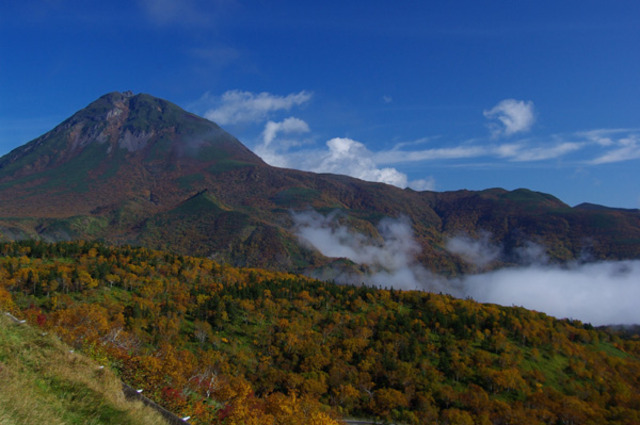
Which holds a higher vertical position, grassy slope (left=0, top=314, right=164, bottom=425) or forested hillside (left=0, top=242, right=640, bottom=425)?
grassy slope (left=0, top=314, right=164, bottom=425)

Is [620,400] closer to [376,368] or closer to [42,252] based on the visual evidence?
[376,368]

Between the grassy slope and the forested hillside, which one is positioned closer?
the grassy slope

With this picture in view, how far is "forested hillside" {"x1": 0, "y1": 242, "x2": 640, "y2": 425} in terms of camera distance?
93.0 metres

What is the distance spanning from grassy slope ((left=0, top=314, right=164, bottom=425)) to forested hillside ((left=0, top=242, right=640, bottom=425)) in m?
48.3

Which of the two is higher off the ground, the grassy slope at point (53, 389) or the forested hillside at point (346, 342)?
the grassy slope at point (53, 389)

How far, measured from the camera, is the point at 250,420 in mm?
38062

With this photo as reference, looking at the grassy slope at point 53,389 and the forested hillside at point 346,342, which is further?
A: the forested hillside at point 346,342

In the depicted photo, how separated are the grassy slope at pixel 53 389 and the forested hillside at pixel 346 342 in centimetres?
4829

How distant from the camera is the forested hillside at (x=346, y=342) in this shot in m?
93.0

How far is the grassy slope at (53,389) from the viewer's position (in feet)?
39.1

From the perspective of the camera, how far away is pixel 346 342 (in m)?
120

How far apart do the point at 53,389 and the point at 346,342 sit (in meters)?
111

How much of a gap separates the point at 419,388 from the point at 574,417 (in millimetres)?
32756

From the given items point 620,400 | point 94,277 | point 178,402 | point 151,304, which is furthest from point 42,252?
point 620,400
